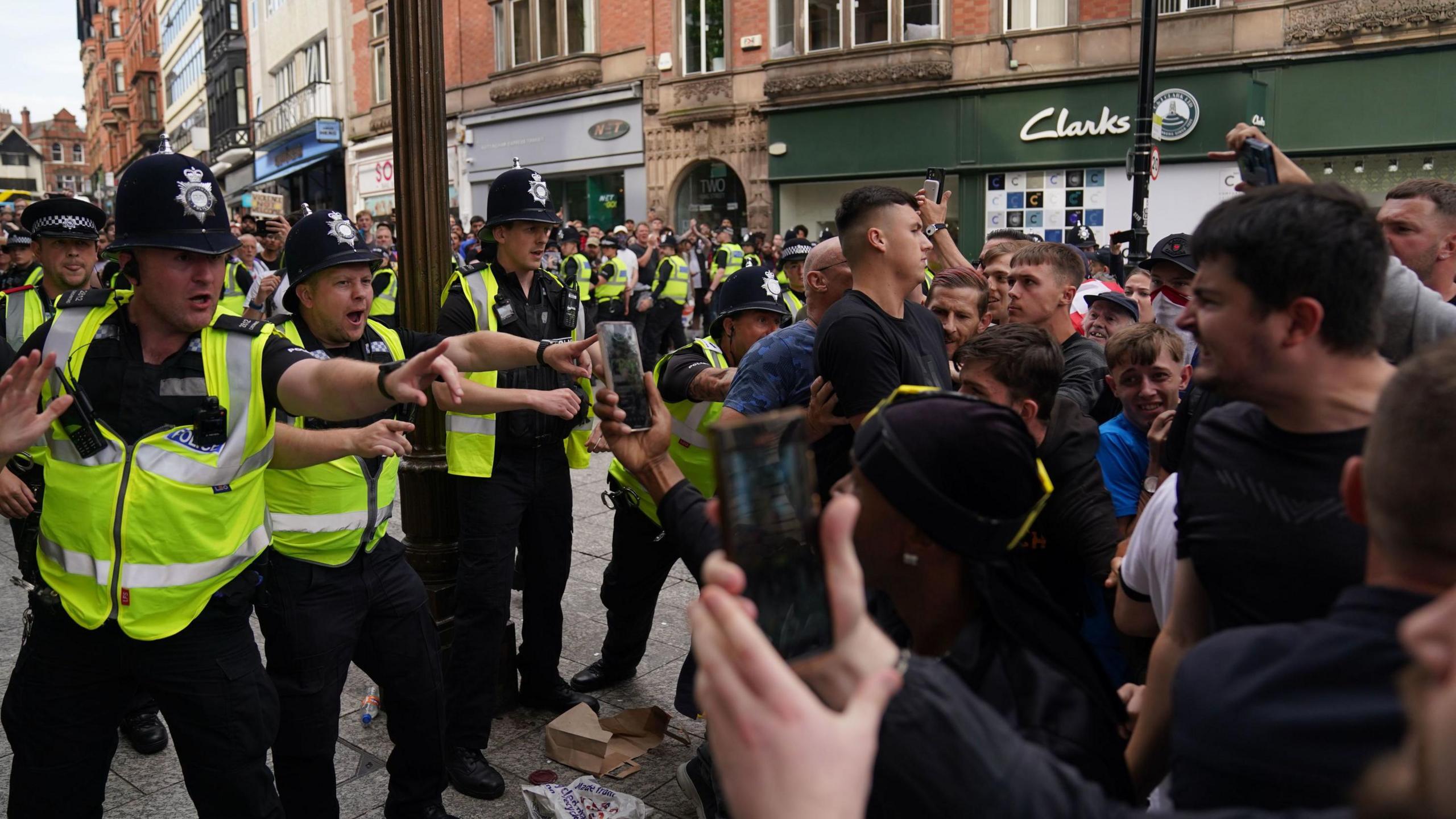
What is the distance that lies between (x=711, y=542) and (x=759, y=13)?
23.0m

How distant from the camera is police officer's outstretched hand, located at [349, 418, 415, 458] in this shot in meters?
2.88

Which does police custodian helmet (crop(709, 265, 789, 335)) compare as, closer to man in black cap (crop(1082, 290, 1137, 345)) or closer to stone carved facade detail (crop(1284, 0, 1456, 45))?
man in black cap (crop(1082, 290, 1137, 345))

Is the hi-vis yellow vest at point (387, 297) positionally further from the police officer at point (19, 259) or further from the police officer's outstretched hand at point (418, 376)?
the police officer's outstretched hand at point (418, 376)

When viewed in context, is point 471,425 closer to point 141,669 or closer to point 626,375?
point 141,669

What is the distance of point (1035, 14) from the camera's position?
20.0m

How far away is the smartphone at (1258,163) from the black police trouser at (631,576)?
2790mm

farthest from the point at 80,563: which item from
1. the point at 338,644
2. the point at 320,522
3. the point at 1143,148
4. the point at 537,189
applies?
the point at 1143,148

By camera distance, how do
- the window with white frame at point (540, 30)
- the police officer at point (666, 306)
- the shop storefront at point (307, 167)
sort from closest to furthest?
the police officer at point (666, 306) < the window with white frame at point (540, 30) < the shop storefront at point (307, 167)

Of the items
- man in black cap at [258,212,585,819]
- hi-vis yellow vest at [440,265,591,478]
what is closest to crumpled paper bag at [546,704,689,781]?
man in black cap at [258,212,585,819]

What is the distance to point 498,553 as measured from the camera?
4379 mm

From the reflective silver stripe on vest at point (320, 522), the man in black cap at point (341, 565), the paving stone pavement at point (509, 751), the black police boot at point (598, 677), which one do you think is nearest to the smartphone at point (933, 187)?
the paving stone pavement at point (509, 751)

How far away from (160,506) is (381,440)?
571 millimetres

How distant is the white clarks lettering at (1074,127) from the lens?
1909 centimetres

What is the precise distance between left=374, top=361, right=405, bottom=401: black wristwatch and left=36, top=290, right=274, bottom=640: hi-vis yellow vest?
36 centimetres
